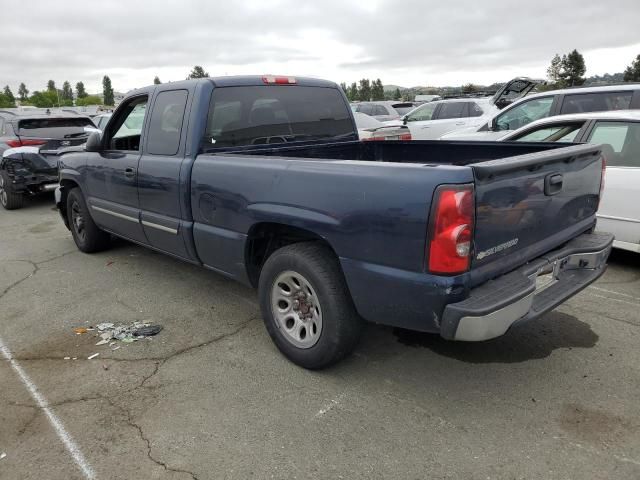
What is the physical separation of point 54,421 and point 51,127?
8247 mm

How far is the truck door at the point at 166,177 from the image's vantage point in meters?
3.89

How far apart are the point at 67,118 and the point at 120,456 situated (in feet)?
29.4

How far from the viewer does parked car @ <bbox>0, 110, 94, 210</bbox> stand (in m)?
8.88

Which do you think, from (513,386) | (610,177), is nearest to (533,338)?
(513,386)

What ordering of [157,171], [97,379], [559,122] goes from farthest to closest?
[559,122] < [157,171] < [97,379]

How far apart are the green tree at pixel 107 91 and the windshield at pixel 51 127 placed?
101 metres

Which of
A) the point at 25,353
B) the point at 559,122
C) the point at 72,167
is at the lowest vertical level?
the point at 25,353

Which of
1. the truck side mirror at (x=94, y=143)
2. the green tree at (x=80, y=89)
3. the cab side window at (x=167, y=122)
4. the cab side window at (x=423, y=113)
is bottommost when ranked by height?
the truck side mirror at (x=94, y=143)

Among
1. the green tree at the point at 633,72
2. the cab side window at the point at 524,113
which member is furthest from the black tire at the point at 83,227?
the green tree at the point at 633,72

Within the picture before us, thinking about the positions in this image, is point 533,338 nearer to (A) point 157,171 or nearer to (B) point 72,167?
(A) point 157,171

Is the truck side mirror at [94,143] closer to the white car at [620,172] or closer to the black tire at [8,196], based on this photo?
the white car at [620,172]

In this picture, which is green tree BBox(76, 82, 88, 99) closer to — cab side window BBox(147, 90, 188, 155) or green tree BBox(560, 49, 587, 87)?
green tree BBox(560, 49, 587, 87)

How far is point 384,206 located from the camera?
255 centimetres

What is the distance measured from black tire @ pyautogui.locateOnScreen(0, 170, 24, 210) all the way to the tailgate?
29.9ft
